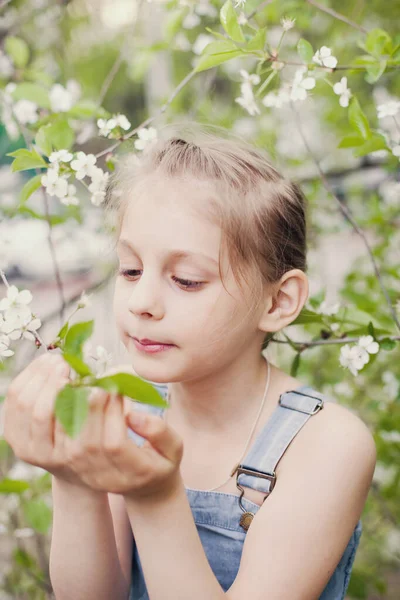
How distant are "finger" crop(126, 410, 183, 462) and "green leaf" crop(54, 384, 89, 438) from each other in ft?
0.43

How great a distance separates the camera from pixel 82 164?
45.7 inches

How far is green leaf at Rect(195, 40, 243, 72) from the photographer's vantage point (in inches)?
43.9

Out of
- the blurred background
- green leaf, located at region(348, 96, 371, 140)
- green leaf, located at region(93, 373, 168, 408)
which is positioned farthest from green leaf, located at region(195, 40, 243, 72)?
green leaf, located at region(93, 373, 168, 408)

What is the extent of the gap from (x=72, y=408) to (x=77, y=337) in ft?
0.32

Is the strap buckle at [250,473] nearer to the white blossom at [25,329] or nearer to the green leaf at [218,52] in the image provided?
the white blossom at [25,329]

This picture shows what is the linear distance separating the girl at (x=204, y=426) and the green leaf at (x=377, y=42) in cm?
30

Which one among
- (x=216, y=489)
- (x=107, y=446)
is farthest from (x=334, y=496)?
(x=107, y=446)

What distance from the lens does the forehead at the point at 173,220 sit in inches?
41.4

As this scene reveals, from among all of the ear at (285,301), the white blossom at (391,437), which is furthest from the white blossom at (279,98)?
the white blossom at (391,437)

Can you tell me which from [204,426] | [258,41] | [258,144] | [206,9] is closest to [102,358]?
[204,426]

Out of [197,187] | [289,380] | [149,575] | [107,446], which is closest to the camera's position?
[107,446]

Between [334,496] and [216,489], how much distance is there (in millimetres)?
262

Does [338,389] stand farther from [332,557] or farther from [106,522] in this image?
[106,522]

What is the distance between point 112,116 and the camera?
1326 millimetres
